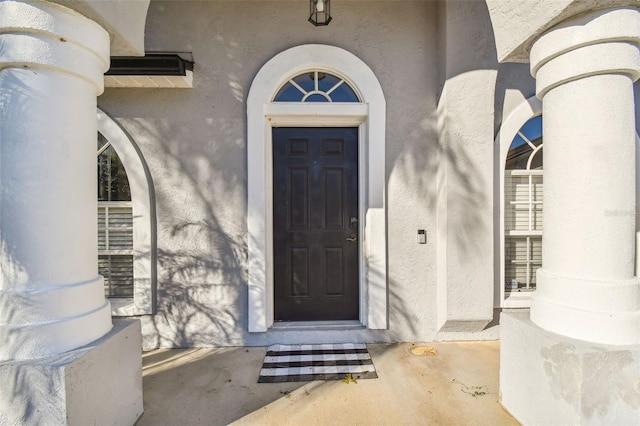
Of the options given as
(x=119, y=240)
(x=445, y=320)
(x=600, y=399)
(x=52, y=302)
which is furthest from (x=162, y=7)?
(x=600, y=399)

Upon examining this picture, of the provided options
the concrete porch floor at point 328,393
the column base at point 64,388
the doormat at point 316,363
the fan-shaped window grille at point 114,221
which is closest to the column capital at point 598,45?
the concrete porch floor at point 328,393

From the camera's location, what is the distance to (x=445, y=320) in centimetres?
354

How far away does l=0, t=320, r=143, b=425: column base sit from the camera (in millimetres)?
1790

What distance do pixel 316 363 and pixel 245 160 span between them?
7.46 feet

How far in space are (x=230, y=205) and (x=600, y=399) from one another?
337 cm

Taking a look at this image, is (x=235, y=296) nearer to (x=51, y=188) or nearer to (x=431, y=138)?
(x=51, y=188)

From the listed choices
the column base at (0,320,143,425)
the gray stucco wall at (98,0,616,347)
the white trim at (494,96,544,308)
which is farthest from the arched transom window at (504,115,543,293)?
the column base at (0,320,143,425)

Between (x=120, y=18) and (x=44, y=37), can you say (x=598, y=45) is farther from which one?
(x=44, y=37)

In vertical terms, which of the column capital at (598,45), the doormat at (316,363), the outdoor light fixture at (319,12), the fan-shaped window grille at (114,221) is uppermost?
the outdoor light fixture at (319,12)

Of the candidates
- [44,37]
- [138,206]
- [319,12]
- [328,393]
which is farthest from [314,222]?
[44,37]

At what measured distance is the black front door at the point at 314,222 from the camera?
386 cm

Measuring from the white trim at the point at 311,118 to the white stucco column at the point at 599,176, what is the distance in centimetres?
178

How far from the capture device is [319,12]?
3.33m

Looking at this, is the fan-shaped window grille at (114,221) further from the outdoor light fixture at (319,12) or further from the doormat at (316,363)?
the outdoor light fixture at (319,12)
